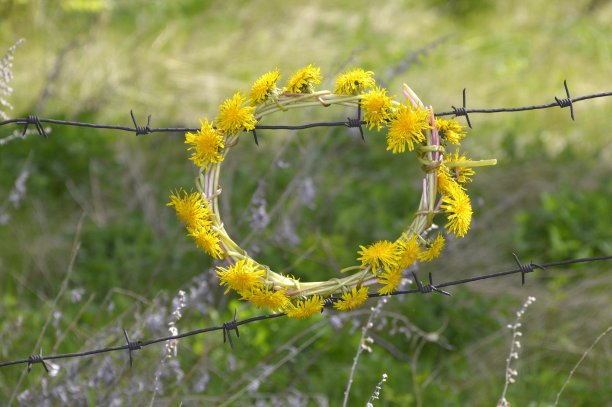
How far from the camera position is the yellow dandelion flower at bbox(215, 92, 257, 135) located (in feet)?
6.95

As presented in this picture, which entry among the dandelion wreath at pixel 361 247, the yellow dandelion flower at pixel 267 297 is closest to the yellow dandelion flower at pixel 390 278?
the dandelion wreath at pixel 361 247

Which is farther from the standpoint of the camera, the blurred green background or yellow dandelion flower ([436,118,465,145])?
the blurred green background

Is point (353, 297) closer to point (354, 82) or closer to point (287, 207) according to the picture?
point (354, 82)

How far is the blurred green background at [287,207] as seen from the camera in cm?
363

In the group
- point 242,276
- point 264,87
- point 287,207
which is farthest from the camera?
point 287,207

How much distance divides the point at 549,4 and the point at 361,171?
15.2ft

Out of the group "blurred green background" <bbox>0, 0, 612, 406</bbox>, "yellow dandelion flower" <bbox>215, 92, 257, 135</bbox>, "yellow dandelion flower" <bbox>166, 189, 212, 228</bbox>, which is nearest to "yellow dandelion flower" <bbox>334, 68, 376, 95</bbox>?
"yellow dandelion flower" <bbox>215, 92, 257, 135</bbox>

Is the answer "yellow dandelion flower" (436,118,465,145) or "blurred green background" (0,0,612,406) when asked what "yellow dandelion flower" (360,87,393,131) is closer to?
"yellow dandelion flower" (436,118,465,145)

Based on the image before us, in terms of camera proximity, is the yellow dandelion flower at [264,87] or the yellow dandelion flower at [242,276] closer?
the yellow dandelion flower at [242,276]

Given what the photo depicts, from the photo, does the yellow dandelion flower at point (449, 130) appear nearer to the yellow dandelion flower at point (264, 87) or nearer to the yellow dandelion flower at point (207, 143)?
the yellow dandelion flower at point (264, 87)

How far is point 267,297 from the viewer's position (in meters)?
2.08

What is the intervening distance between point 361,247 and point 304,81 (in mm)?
423

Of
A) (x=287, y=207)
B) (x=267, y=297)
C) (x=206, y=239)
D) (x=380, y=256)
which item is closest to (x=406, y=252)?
(x=380, y=256)

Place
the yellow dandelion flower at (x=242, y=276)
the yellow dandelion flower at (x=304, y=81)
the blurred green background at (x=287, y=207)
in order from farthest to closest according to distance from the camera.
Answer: the blurred green background at (x=287, y=207) → the yellow dandelion flower at (x=304, y=81) → the yellow dandelion flower at (x=242, y=276)
